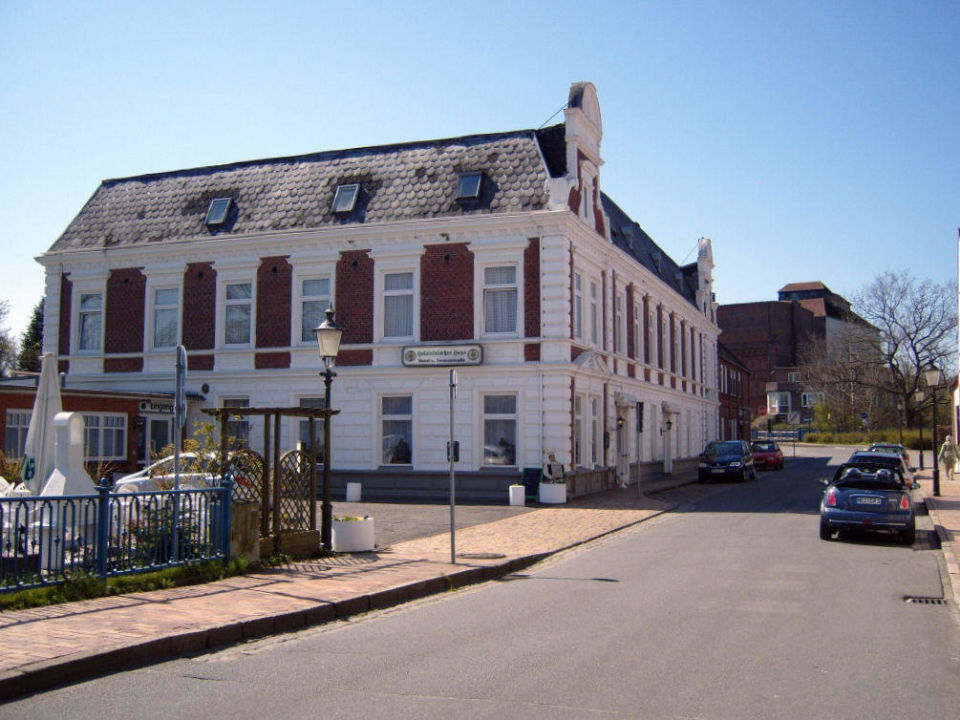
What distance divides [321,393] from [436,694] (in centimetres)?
2265

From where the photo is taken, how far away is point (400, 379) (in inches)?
1100

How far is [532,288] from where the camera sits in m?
26.6

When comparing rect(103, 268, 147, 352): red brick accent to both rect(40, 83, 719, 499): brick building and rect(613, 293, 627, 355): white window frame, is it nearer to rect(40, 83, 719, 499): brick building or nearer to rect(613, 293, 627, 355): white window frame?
rect(40, 83, 719, 499): brick building

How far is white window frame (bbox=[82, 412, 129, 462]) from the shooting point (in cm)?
2725

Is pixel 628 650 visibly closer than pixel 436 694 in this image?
No

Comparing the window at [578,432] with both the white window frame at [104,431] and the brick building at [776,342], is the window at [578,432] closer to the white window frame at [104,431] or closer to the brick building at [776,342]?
the white window frame at [104,431]

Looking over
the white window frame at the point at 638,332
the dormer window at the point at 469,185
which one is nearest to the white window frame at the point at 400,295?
the dormer window at the point at 469,185

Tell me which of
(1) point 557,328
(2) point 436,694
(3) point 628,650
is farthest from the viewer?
(1) point 557,328

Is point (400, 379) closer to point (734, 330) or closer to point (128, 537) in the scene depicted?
point (128, 537)

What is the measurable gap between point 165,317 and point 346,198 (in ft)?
24.4

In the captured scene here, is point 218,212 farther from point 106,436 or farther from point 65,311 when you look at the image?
point 106,436

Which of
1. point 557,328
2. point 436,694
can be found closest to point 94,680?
point 436,694

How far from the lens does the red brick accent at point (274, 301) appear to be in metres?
29.6

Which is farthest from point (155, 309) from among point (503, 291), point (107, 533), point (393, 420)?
point (107, 533)
